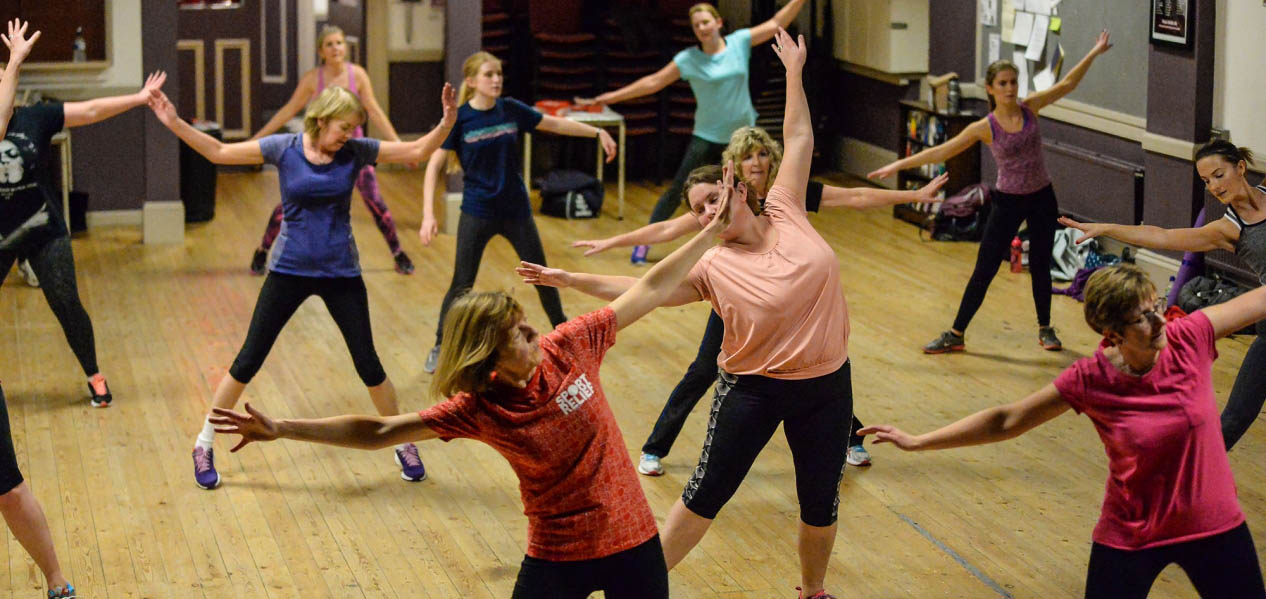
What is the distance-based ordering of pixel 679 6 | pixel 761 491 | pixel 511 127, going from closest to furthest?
pixel 761 491
pixel 511 127
pixel 679 6

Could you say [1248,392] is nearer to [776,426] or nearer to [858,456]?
[858,456]

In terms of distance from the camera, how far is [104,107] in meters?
5.49

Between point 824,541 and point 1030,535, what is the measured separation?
1.21m

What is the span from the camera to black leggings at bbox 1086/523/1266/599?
3139mm

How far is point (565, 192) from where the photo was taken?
34.4 feet

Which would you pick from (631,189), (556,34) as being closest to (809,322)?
(631,189)

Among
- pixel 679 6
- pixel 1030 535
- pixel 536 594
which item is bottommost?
pixel 1030 535

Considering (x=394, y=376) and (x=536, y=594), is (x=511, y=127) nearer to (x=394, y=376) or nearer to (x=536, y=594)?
(x=394, y=376)

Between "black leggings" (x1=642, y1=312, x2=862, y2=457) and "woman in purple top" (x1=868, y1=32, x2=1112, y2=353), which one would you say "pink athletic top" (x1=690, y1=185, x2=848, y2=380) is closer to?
"black leggings" (x1=642, y1=312, x2=862, y2=457)

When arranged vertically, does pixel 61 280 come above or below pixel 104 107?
below

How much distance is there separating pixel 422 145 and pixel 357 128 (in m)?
3.55

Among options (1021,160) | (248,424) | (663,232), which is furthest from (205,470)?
(1021,160)

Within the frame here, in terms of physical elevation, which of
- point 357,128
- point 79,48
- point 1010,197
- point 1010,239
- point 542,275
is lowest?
point 1010,239

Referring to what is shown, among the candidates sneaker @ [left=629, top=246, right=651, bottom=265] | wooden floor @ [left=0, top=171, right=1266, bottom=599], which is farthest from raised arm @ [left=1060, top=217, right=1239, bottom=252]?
sneaker @ [left=629, top=246, right=651, bottom=265]
